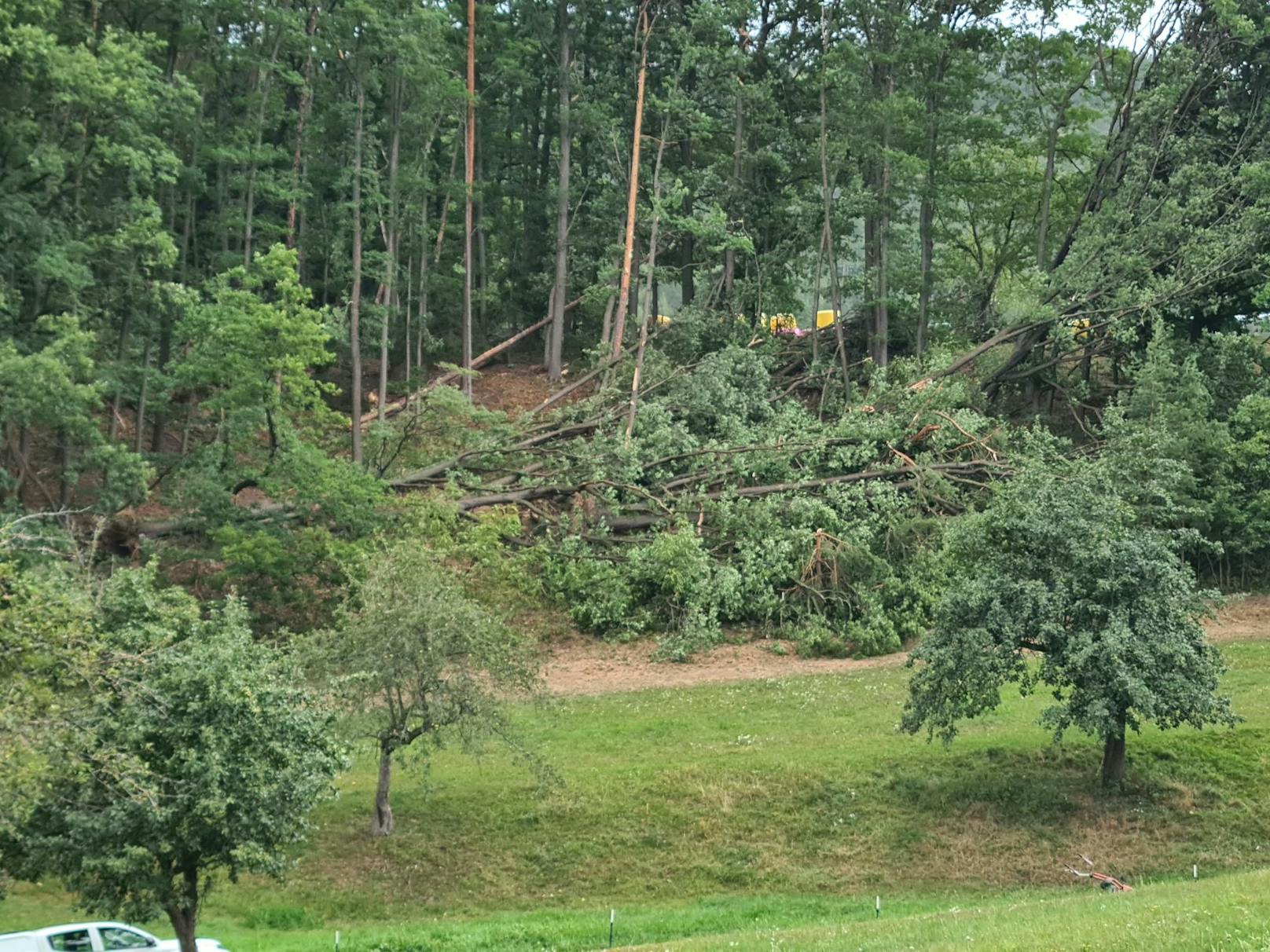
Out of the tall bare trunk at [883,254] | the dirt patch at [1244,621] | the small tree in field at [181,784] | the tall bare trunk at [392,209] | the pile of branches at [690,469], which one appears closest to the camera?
the small tree in field at [181,784]

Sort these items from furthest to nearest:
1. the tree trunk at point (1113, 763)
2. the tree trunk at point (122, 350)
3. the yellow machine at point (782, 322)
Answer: the yellow machine at point (782, 322) → the tree trunk at point (122, 350) → the tree trunk at point (1113, 763)

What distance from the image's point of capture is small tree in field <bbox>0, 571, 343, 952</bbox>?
36.2ft

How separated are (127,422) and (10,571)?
2228 centimetres

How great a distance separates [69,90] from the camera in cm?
2264

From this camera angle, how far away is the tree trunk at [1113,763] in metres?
16.2

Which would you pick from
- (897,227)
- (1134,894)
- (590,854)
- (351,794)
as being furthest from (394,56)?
(1134,894)

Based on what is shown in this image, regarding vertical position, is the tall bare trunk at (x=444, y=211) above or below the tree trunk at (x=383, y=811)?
above

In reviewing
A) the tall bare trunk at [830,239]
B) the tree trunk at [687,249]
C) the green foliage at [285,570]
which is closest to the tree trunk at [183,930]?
the green foliage at [285,570]

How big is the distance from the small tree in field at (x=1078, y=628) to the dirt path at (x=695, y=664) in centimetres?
620

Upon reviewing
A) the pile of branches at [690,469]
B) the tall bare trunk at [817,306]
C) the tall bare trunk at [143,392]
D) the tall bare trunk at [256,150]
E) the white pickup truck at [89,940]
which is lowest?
the white pickup truck at [89,940]

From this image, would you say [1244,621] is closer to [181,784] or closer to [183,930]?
[183,930]

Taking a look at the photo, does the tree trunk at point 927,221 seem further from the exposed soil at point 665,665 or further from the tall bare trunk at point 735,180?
the exposed soil at point 665,665

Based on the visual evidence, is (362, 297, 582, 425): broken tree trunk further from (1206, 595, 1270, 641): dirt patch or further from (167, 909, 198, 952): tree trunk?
(167, 909, 198, 952): tree trunk

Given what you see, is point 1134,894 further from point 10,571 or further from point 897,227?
point 897,227
